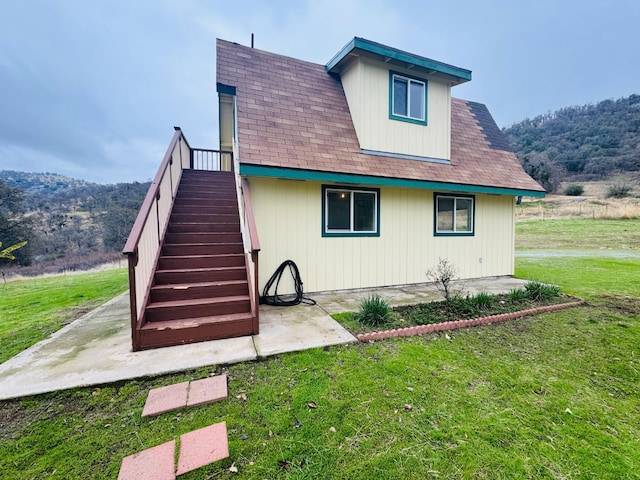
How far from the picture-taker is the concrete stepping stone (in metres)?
2.27

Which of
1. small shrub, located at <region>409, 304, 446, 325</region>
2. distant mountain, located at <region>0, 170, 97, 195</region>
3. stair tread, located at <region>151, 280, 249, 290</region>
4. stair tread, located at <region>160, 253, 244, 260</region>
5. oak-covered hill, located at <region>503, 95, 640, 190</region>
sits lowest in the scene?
small shrub, located at <region>409, 304, 446, 325</region>

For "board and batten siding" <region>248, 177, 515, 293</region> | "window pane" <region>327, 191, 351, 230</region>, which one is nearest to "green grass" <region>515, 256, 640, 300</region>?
"board and batten siding" <region>248, 177, 515, 293</region>

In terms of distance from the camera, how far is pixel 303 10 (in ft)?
68.8

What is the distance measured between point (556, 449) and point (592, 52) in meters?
86.0

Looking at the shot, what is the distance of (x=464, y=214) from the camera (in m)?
7.14

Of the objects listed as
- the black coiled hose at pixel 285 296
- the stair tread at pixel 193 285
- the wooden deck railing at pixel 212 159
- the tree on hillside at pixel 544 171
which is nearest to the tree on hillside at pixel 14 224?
the wooden deck railing at pixel 212 159

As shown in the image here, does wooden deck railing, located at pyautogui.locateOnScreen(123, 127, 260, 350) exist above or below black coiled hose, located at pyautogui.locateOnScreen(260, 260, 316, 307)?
above

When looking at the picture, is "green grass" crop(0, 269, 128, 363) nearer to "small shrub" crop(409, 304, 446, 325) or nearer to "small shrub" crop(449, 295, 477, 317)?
"small shrub" crop(409, 304, 446, 325)

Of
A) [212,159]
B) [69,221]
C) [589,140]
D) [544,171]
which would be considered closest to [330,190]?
[212,159]

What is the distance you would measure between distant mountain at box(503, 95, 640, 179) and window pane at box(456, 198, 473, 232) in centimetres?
3654

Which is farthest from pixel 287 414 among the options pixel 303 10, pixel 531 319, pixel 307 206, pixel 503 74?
pixel 503 74

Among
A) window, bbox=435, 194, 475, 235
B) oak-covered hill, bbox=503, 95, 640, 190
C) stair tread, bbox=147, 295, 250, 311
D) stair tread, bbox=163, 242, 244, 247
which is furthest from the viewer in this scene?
oak-covered hill, bbox=503, 95, 640, 190

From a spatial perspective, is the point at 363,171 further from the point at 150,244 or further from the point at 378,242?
the point at 150,244

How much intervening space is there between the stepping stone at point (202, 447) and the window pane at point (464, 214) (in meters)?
6.79
